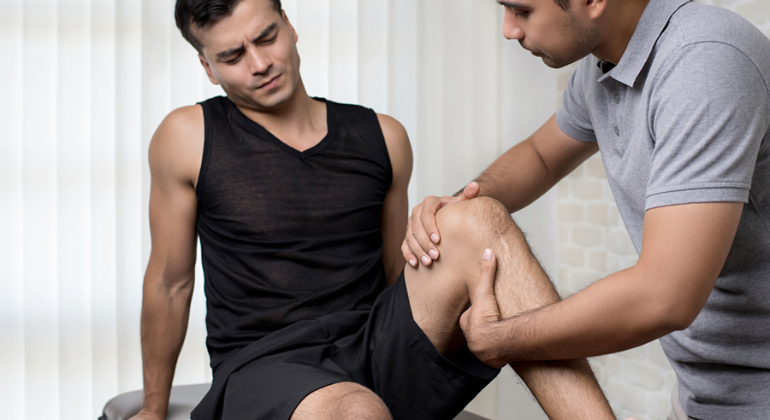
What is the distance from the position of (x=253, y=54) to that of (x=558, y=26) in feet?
2.31

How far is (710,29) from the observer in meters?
0.91

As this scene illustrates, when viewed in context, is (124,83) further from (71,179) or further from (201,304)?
(201,304)

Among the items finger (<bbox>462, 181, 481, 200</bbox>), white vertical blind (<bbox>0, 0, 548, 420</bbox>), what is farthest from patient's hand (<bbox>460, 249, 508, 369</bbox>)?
white vertical blind (<bbox>0, 0, 548, 420</bbox>)

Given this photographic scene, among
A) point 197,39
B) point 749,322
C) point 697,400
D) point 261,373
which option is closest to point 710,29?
point 749,322

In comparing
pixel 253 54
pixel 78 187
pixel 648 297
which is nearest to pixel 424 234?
pixel 648 297

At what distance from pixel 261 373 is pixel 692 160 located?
33.1 inches

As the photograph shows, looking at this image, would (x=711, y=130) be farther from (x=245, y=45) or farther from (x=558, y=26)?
(x=245, y=45)

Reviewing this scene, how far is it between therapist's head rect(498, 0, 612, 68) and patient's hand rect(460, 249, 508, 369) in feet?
1.25

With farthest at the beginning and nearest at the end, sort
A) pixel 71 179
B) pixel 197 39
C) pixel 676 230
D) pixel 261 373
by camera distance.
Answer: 1. pixel 71 179
2. pixel 197 39
3. pixel 261 373
4. pixel 676 230

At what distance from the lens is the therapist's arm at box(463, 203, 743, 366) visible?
83 cm

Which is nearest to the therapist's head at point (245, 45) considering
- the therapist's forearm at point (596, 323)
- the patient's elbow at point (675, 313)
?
the therapist's forearm at point (596, 323)

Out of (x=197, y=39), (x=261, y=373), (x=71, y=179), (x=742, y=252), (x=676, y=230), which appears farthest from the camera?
(x=71, y=179)

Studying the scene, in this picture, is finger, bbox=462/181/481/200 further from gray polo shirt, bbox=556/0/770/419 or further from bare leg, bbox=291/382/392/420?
bare leg, bbox=291/382/392/420

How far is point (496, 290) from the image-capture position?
101 cm
